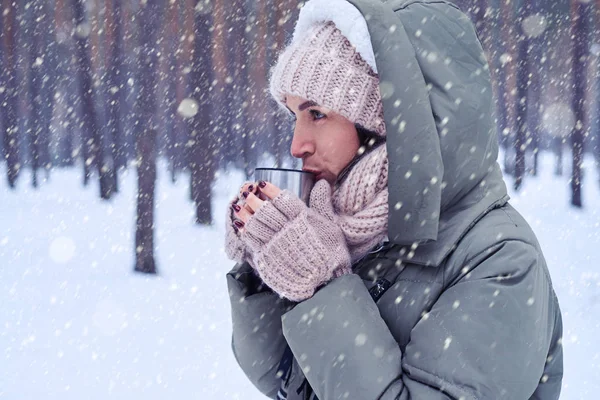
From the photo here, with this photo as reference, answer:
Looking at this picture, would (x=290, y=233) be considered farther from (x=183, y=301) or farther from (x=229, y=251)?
(x=183, y=301)

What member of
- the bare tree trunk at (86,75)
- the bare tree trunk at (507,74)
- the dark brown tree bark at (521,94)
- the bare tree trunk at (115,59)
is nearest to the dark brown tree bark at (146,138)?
the bare tree trunk at (115,59)

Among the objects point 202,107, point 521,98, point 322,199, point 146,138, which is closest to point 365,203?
point 322,199

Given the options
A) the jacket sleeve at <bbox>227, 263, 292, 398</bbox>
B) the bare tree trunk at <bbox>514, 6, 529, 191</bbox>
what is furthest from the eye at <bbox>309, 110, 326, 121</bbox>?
the bare tree trunk at <bbox>514, 6, 529, 191</bbox>

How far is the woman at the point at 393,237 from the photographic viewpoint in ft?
4.31

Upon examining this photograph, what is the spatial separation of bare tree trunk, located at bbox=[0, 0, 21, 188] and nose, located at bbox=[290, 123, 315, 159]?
51.1 feet

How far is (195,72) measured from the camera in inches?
395

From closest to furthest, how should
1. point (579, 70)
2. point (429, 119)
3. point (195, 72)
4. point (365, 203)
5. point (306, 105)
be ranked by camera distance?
1. point (429, 119)
2. point (365, 203)
3. point (306, 105)
4. point (195, 72)
5. point (579, 70)

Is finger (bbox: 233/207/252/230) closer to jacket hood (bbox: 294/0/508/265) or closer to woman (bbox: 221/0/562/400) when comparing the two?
woman (bbox: 221/0/562/400)

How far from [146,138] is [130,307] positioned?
2.67 metres

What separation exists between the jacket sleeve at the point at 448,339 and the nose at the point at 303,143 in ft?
1.46

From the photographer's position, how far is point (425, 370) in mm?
1311

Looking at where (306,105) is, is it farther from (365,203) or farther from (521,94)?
(521,94)

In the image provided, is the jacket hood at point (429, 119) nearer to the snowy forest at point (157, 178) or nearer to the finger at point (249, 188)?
the finger at point (249, 188)

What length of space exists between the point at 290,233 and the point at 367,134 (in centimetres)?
47
